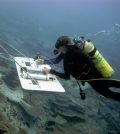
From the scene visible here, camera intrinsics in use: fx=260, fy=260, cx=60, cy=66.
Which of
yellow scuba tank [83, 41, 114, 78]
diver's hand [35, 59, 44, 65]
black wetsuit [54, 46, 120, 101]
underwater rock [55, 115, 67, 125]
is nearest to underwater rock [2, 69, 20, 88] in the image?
underwater rock [55, 115, 67, 125]

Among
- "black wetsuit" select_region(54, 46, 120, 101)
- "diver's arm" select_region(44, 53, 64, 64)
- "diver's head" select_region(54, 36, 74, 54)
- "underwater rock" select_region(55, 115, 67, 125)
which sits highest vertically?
"diver's head" select_region(54, 36, 74, 54)

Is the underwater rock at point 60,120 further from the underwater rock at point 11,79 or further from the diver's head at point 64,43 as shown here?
the diver's head at point 64,43

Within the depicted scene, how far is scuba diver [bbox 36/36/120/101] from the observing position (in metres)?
5.76

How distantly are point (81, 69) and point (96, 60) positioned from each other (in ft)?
1.29

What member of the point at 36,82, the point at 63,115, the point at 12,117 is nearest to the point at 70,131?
the point at 63,115

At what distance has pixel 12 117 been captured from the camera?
40.9ft

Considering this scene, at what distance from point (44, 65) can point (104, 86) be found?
2.37 m

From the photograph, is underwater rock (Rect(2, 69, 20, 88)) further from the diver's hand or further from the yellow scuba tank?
the yellow scuba tank

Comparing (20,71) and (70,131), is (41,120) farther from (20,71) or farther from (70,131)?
(20,71)

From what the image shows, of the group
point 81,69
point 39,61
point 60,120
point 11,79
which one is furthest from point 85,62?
point 11,79

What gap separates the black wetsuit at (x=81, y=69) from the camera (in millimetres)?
5770

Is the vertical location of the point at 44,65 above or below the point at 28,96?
above

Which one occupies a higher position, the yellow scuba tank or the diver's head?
the diver's head

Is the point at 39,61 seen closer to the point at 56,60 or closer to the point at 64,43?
the point at 56,60
